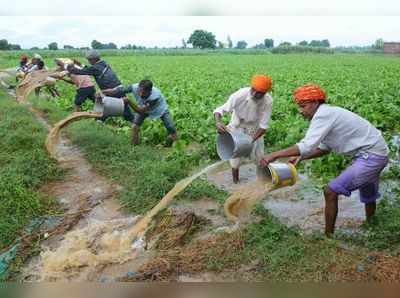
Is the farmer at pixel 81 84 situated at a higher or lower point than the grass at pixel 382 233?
higher

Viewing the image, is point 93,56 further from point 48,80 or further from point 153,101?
point 48,80

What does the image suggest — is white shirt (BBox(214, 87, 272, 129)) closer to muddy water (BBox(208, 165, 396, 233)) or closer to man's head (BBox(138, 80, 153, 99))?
muddy water (BBox(208, 165, 396, 233))

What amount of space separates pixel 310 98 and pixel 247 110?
1.76 m

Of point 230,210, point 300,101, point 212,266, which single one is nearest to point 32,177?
point 230,210

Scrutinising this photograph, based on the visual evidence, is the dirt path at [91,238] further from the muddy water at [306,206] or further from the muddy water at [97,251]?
the muddy water at [306,206]

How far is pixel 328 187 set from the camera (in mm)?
4109

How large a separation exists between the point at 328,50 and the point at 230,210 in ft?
199

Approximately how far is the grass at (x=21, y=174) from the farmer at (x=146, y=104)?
1.46m

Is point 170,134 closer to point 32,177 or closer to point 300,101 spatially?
point 32,177

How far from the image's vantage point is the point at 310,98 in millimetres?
3951

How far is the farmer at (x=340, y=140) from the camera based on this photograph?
3.88 m

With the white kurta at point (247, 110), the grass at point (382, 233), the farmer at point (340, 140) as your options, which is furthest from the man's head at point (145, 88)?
the grass at point (382, 233)

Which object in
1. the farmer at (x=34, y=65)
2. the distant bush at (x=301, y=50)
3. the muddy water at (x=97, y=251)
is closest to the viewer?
the muddy water at (x=97, y=251)

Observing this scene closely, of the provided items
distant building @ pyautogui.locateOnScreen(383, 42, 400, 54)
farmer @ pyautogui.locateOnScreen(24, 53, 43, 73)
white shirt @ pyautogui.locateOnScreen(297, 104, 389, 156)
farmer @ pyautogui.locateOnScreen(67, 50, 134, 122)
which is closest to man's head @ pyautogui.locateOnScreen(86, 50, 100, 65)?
farmer @ pyautogui.locateOnScreen(67, 50, 134, 122)
